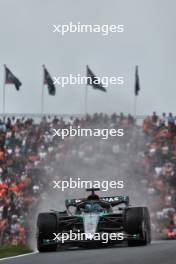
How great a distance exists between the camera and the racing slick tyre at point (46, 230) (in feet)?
61.6

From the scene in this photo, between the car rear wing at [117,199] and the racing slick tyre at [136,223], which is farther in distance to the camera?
the car rear wing at [117,199]

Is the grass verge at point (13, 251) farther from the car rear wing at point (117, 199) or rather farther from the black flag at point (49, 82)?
the black flag at point (49, 82)

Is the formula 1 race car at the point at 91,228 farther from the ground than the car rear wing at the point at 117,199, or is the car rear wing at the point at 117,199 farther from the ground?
the car rear wing at the point at 117,199

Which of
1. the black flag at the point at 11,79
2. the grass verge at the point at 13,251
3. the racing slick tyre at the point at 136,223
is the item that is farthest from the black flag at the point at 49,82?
the racing slick tyre at the point at 136,223

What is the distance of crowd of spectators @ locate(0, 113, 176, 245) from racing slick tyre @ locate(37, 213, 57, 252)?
1082cm

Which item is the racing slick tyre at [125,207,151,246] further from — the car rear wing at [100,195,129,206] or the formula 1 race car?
the car rear wing at [100,195,129,206]

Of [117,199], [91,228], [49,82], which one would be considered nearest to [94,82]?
[49,82]

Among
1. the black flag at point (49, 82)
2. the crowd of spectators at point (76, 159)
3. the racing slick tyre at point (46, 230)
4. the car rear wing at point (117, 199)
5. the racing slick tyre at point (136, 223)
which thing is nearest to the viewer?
the racing slick tyre at point (46, 230)

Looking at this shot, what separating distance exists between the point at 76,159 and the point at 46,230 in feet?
48.8

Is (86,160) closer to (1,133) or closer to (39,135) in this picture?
(39,135)

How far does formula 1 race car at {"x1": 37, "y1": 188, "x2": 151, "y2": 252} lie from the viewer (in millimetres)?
18844

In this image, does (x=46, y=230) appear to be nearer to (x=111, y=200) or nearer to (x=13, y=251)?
(x=13, y=251)

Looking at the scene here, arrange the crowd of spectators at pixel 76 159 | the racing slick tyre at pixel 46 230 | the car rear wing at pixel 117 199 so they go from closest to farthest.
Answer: the racing slick tyre at pixel 46 230, the car rear wing at pixel 117 199, the crowd of spectators at pixel 76 159

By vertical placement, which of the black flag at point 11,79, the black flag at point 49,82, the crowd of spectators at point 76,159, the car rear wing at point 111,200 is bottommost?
the car rear wing at point 111,200
